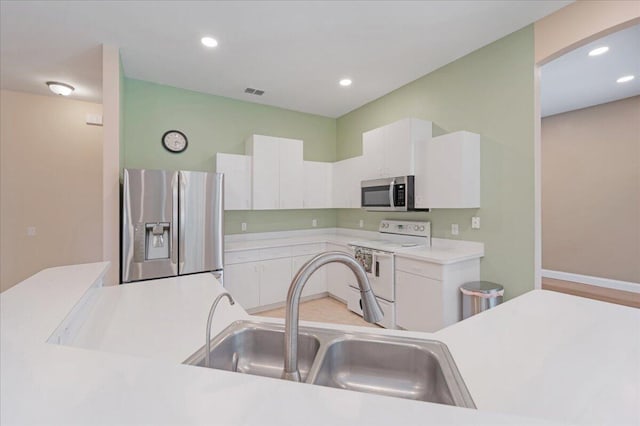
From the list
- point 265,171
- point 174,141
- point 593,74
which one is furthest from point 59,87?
point 593,74

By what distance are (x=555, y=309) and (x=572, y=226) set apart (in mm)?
4451

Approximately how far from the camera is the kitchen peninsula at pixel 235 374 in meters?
0.46

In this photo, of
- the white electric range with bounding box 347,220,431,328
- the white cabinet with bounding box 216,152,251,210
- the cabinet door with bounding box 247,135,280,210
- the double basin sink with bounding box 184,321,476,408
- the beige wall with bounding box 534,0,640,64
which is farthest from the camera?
the cabinet door with bounding box 247,135,280,210

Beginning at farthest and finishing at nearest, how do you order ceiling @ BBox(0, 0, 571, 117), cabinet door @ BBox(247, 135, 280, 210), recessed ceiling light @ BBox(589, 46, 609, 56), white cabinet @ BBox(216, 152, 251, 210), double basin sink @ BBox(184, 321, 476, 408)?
cabinet door @ BBox(247, 135, 280, 210) → white cabinet @ BBox(216, 152, 251, 210) → recessed ceiling light @ BBox(589, 46, 609, 56) → ceiling @ BBox(0, 0, 571, 117) → double basin sink @ BBox(184, 321, 476, 408)

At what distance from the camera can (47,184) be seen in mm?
3758

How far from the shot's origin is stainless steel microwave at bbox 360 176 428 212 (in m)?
3.03

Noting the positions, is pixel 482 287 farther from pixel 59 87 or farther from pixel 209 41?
pixel 59 87

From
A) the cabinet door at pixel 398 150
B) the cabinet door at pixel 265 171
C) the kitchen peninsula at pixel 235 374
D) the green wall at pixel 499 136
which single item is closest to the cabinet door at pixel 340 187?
the cabinet door at pixel 398 150

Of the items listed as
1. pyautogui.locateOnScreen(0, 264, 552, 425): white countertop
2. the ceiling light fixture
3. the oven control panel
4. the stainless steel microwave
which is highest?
the ceiling light fixture

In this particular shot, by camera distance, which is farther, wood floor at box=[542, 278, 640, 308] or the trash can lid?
wood floor at box=[542, 278, 640, 308]

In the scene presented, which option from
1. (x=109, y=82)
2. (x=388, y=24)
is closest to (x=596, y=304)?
(x=388, y=24)

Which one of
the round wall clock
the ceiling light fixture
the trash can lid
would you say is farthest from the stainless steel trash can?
the ceiling light fixture

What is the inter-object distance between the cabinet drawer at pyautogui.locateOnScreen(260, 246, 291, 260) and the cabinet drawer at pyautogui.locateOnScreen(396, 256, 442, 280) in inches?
60.7

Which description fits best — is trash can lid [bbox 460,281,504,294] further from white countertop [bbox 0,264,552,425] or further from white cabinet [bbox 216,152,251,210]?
white cabinet [bbox 216,152,251,210]
